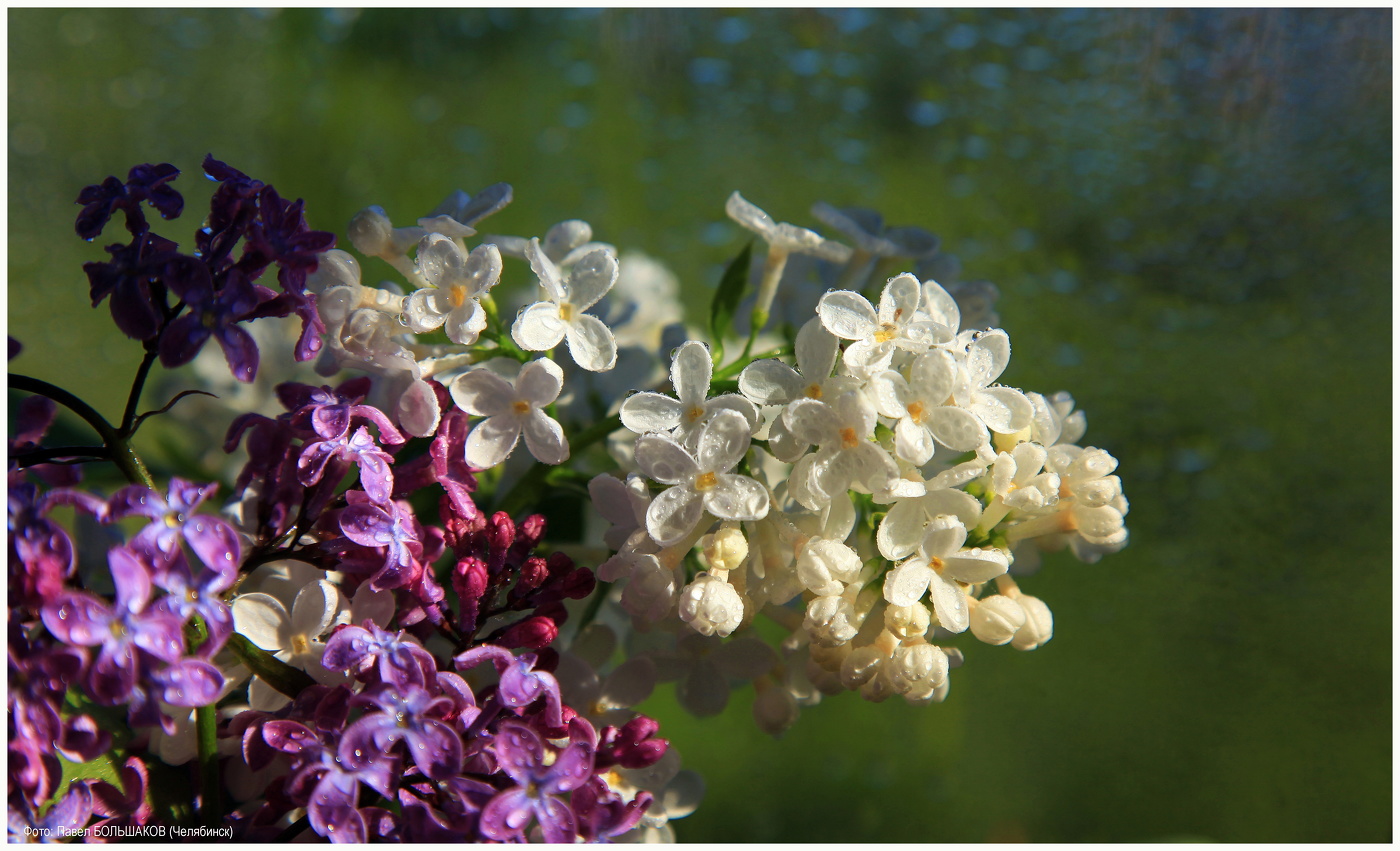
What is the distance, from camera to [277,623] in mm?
323

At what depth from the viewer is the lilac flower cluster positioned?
0.26m

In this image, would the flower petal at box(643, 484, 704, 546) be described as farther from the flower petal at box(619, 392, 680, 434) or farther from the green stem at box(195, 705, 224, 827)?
the green stem at box(195, 705, 224, 827)

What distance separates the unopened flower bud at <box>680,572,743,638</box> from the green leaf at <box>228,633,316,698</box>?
15 centimetres

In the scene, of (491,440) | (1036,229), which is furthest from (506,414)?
(1036,229)

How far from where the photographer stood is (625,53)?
2.77 feet

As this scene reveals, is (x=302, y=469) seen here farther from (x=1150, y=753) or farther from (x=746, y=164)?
(x=1150, y=753)

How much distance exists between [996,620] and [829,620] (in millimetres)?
68

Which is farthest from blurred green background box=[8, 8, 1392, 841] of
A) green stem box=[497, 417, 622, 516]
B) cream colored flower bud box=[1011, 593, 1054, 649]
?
cream colored flower bud box=[1011, 593, 1054, 649]

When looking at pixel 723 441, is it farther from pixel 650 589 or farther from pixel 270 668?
pixel 270 668

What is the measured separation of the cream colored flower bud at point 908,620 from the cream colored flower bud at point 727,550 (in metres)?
0.06

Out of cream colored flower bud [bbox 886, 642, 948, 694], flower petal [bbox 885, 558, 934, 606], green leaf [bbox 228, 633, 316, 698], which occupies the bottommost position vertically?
green leaf [bbox 228, 633, 316, 698]

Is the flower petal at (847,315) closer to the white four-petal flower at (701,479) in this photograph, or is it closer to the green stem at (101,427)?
the white four-petal flower at (701,479)

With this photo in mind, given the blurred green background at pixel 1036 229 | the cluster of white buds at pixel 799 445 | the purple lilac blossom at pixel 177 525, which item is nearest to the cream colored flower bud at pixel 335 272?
the cluster of white buds at pixel 799 445

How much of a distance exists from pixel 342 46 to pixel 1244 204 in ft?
2.66
